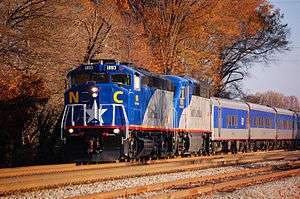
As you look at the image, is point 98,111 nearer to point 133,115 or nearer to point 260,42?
point 133,115

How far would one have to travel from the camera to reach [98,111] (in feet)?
59.6

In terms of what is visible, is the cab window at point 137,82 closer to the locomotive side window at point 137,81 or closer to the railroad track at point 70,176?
the locomotive side window at point 137,81

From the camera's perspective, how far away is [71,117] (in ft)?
59.9

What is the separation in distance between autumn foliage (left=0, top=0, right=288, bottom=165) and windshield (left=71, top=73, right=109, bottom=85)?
8.71ft

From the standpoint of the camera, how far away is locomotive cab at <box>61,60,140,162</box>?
1781 cm

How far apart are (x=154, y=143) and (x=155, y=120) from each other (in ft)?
3.24

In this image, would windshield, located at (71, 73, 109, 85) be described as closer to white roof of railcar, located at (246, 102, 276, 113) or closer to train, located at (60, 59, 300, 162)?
train, located at (60, 59, 300, 162)

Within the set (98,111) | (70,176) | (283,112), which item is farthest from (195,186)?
(283,112)

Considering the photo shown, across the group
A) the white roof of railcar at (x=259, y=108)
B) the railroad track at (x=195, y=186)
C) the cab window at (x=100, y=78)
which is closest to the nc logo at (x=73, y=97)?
the cab window at (x=100, y=78)

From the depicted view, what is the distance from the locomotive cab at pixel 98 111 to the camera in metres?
17.8

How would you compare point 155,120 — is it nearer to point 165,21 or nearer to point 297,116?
point 165,21

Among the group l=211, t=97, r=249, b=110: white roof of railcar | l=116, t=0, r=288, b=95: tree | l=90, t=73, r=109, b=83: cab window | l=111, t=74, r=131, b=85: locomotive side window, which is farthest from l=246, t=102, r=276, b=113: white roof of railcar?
l=90, t=73, r=109, b=83: cab window

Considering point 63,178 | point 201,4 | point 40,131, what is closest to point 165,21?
point 201,4

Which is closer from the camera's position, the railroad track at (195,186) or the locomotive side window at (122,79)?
the railroad track at (195,186)
